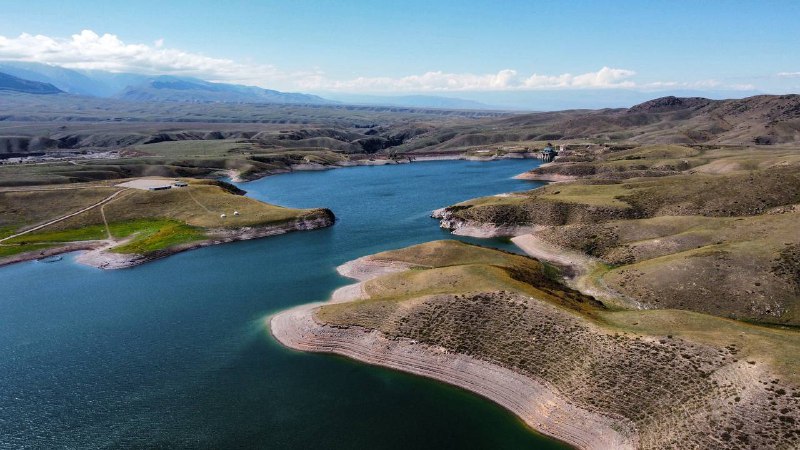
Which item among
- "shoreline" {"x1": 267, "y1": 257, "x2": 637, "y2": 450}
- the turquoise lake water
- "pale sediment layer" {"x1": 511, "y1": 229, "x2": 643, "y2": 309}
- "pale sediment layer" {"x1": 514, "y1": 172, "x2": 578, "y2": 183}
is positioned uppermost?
"pale sediment layer" {"x1": 514, "y1": 172, "x2": 578, "y2": 183}

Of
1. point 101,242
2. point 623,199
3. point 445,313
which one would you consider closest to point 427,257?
point 445,313

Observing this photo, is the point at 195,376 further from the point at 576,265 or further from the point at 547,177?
the point at 547,177

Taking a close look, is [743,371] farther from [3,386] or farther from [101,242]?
[101,242]

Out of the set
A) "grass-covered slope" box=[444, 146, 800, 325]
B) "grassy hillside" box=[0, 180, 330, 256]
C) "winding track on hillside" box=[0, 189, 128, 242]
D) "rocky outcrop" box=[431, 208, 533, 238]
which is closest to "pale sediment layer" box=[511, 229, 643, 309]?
"grass-covered slope" box=[444, 146, 800, 325]

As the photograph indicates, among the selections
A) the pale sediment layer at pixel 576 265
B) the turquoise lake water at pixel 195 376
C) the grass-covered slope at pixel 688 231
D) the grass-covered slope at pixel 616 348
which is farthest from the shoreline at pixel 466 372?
the grass-covered slope at pixel 688 231

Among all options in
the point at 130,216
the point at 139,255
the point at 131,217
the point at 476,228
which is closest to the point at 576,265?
the point at 476,228

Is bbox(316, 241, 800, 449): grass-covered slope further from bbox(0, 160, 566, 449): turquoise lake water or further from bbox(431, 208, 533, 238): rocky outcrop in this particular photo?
bbox(431, 208, 533, 238): rocky outcrop

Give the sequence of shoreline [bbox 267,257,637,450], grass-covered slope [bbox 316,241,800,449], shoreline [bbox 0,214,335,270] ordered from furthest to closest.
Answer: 1. shoreline [bbox 0,214,335,270]
2. shoreline [bbox 267,257,637,450]
3. grass-covered slope [bbox 316,241,800,449]
